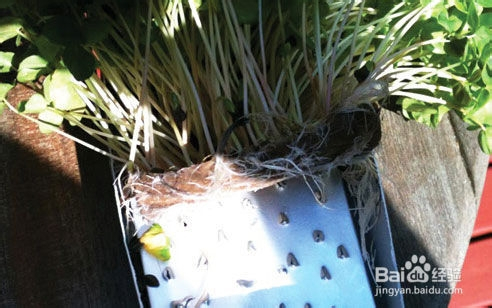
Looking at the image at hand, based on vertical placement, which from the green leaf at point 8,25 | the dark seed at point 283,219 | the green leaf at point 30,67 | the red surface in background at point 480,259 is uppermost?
the green leaf at point 8,25

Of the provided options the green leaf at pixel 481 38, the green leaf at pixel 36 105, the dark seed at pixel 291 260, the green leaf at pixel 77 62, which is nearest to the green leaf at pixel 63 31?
the green leaf at pixel 77 62

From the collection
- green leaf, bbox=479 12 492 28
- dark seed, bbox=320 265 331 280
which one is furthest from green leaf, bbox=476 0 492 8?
dark seed, bbox=320 265 331 280

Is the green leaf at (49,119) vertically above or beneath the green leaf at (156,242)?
above

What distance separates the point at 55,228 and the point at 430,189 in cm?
62

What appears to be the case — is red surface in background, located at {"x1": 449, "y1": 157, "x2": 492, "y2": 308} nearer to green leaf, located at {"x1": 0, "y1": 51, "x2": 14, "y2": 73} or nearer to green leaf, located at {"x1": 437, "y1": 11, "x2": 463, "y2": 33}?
green leaf, located at {"x1": 437, "y1": 11, "x2": 463, "y2": 33}

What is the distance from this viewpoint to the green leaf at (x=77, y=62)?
71 centimetres

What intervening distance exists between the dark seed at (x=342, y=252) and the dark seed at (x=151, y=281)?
250mm

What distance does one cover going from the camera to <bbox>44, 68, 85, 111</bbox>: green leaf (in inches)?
31.1

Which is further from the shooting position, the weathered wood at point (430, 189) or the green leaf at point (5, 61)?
the weathered wood at point (430, 189)

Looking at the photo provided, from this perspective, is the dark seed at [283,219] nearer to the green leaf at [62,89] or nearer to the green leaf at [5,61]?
the green leaf at [62,89]

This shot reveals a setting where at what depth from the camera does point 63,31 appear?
0.71 meters

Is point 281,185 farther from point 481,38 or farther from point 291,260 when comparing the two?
point 481,38

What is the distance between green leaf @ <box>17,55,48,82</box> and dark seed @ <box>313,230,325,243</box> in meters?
0.42

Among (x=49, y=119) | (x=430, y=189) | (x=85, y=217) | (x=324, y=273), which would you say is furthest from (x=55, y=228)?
(x=430, y=189)
